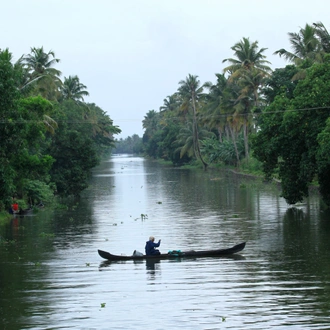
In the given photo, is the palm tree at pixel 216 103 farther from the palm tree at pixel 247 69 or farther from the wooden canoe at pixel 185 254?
the wooden canoe at pixel 185 254

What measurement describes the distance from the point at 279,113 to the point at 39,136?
550 inches

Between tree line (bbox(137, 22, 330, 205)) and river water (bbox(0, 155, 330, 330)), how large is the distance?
3.06 meters

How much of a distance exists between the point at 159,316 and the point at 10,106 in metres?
12.6

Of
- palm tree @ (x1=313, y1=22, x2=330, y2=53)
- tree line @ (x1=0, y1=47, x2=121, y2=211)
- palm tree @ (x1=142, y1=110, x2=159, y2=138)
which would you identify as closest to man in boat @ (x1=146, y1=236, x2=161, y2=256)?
tree line @ (x1=0, y1=47, x2=121, y2=211)

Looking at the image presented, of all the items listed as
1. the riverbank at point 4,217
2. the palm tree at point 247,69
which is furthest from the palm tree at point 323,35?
the riverbank at point 4,217

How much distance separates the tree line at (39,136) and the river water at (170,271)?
306cm

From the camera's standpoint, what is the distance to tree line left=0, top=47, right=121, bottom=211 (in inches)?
1021

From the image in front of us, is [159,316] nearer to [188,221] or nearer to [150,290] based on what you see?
[150,290]

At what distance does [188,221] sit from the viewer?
124ft

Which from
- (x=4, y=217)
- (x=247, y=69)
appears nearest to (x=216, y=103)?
(x=247, y=69)

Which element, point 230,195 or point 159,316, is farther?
point 230,195

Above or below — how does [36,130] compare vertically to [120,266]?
above

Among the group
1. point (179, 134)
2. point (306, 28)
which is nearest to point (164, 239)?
point (306, 28)

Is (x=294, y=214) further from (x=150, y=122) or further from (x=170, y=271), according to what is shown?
(x=150, y=122)
